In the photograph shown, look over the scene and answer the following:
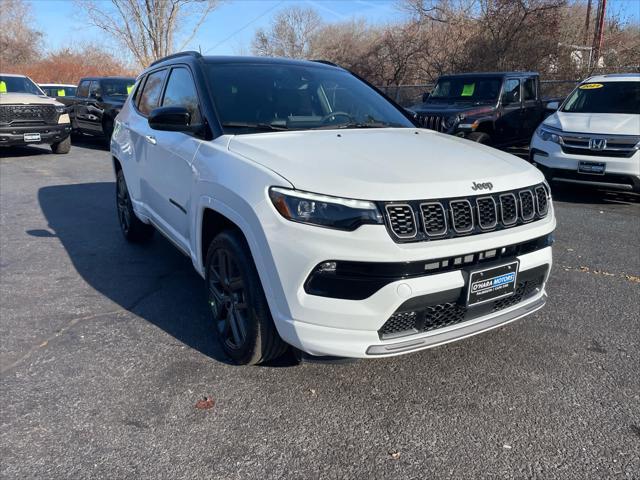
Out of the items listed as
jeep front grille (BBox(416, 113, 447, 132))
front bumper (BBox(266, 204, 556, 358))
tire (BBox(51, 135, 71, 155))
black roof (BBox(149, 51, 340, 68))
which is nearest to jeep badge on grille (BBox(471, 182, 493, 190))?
front bumper (BBox(266, 204, 556, 358))

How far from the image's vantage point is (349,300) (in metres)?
2.47

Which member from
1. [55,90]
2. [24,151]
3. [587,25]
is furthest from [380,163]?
[55,90]

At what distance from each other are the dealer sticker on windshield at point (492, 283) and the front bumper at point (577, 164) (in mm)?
5386

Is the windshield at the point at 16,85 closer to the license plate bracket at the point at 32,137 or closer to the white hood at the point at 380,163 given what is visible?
the license plate bracket at the point at 32,137

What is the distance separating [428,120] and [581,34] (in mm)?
12555

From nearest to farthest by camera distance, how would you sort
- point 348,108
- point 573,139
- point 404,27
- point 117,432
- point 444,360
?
point 117,432, point 444,360, point 348,108, point 573,139, point 404,27

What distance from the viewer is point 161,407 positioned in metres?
2.79

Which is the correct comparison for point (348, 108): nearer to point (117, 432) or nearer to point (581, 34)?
point (117, 432)

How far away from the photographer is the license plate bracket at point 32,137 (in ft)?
39.2

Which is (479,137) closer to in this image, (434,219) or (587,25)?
(434,219)

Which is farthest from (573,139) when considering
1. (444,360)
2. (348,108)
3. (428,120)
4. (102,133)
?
(102,133)

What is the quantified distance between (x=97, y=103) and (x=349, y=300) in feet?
42.3

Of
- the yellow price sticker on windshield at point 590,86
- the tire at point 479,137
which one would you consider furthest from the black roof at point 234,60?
the yellow price sticker on windshield at point 590,86

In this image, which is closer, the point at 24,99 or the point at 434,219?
the point at 434,219
